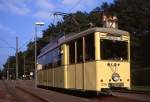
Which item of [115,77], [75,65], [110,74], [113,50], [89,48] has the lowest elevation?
[115,77]

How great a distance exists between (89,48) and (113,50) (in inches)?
48.0

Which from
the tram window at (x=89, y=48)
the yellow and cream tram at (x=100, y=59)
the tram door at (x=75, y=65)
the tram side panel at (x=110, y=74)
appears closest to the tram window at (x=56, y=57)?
the tram door at (x=75, y=65)

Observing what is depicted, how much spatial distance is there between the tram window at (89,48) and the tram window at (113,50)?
0.51 m

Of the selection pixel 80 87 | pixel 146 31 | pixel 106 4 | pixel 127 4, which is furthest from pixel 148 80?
pixel 106 4

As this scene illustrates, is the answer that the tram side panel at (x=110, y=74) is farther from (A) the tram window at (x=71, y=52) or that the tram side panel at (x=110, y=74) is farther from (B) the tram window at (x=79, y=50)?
(A) the tram window at (x=71, y=52)

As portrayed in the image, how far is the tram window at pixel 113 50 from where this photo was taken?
22.2 metres

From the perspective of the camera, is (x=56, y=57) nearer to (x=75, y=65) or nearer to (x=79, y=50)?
(x=75, y=65)

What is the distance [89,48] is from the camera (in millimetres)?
22750

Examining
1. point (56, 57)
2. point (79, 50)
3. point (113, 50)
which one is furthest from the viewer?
point (56, 57)

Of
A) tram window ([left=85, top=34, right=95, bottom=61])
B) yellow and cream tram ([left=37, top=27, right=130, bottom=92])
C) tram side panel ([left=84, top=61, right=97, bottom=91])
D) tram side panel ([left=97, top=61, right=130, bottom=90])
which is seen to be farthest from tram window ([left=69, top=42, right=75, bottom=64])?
tram side panel ([left=97, top=61, right=130, bottom=90])

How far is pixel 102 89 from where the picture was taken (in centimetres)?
2158

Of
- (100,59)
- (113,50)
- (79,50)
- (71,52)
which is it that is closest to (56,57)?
(71,52)

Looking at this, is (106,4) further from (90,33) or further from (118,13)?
(90,33)

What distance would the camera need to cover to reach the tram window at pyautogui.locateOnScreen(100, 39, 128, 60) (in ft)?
73.0
